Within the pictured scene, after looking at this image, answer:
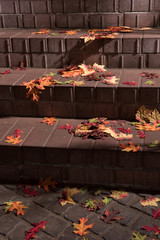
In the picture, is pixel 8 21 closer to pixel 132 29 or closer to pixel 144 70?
pixel 132 29

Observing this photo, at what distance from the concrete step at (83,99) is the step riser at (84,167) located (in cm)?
62

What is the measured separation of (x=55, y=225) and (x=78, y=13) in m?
2.96

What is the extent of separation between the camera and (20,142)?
277 centimetres

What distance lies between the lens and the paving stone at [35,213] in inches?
94.1

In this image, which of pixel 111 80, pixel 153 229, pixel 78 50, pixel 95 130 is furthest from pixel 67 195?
pixel 78 50

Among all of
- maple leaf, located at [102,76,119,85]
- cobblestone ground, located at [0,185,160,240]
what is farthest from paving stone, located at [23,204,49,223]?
maple leaf, located at [102,76,119,85]

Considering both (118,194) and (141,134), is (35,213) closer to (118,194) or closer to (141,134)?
(118,194)

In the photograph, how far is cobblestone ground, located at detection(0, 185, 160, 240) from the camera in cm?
224

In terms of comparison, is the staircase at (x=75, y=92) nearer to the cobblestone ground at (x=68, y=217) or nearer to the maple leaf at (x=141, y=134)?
the maple leaf at (x=141, y=134)

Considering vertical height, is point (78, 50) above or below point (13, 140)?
above

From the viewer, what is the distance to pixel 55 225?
91.6 inches

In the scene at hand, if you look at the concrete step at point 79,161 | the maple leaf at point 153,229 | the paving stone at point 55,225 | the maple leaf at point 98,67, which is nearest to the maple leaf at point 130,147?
the concrete step at point 79,161

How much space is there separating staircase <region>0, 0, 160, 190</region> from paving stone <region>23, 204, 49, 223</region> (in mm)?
359

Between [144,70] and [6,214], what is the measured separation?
216cm
